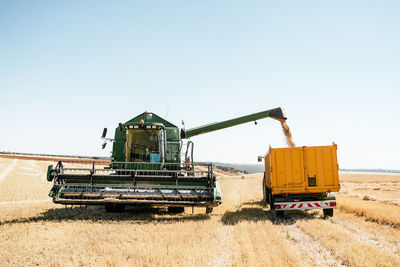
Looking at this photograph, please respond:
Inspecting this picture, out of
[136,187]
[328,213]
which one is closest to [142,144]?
[136,187]

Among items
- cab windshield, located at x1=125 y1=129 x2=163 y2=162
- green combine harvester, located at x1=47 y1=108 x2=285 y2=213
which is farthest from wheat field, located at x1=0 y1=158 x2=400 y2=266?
cab windshield, located at x1=125 y1=129 x2=163 y2=162

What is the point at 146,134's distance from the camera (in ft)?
32.6

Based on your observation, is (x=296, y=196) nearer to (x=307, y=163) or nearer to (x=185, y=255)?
(x=307, y=163)

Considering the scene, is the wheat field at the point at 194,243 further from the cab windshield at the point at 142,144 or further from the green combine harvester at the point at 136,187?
the cab windshield at the point at 142,144

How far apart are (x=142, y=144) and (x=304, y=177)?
5.50m

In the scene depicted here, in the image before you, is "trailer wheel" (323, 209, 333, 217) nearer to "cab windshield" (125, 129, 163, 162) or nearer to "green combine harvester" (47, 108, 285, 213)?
"green combine harvester" (47, 108, 285, 213)

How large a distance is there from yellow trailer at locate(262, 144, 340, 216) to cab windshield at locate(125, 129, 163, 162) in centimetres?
391

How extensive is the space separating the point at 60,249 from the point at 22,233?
69.2 inches

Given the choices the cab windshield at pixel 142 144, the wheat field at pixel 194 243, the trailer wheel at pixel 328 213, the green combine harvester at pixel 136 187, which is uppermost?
the cab windshield at pixel 142 144

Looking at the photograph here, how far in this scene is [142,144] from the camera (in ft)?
32.5

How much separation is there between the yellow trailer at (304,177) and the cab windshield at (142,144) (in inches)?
154

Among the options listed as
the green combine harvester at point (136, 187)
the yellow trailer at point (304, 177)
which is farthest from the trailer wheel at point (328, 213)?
the green combine harvester at point (136, 187)

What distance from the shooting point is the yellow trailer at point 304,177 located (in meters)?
8.79

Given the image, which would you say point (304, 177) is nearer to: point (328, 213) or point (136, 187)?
point (328, 213)
